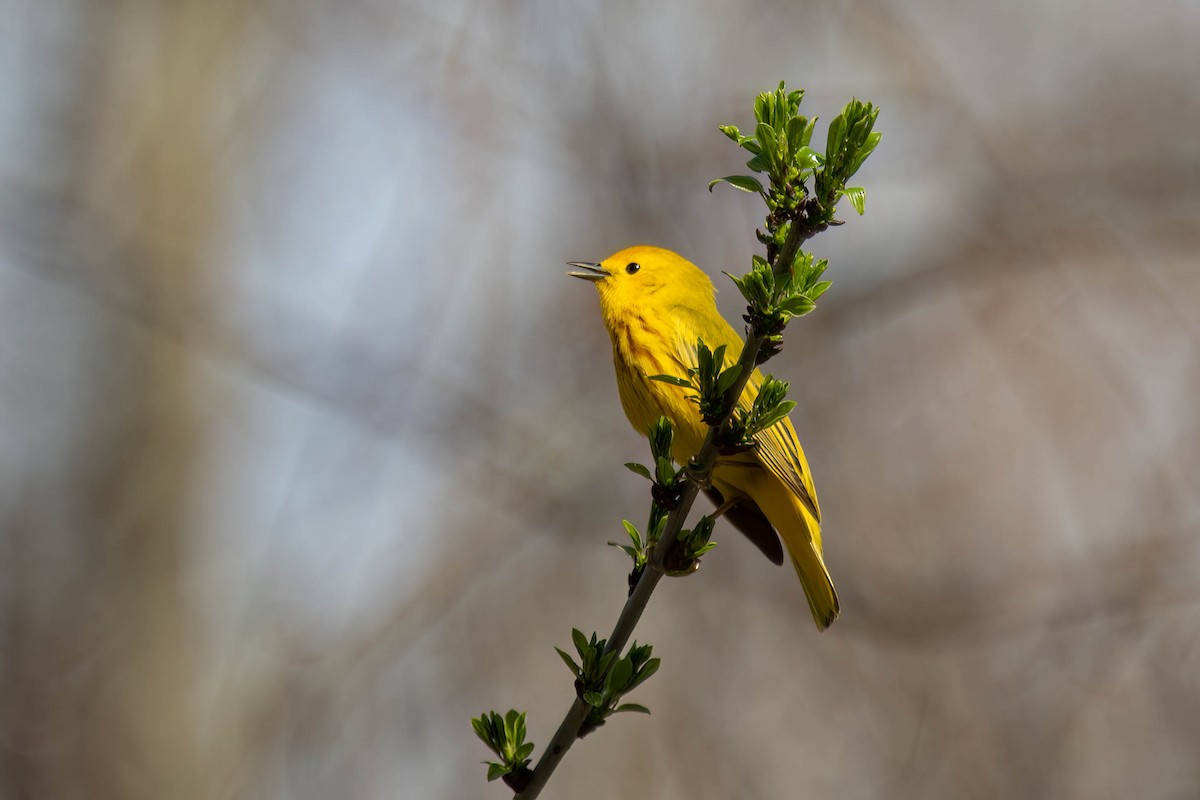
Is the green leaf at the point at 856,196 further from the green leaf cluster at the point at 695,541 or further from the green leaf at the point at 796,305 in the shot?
the green leaf cluster at the point at 695,541

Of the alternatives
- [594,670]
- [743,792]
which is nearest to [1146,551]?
[743,792]

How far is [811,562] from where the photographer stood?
3.42 meters

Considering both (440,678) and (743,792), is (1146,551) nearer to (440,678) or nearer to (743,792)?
(743,792)

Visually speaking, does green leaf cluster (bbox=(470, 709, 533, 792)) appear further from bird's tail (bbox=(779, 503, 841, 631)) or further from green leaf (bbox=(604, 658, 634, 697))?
bird's tail (bbox=(779, 503, 841, 631))

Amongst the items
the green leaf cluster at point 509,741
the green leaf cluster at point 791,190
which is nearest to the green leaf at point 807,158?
the green leaf cluster at point 791,190

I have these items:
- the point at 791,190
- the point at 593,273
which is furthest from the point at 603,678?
the point at 593,273

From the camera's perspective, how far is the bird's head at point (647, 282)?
3518 mm

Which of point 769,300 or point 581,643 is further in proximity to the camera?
point 581,643

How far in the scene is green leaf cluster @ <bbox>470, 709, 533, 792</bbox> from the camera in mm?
1520

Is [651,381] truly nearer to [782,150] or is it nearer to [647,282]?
[647,282]

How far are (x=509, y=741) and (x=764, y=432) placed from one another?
5.09 ft

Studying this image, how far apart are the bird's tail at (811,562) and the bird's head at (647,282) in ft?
2.70

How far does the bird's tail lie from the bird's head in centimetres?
82

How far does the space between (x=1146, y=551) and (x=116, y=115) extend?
814 centimetres
